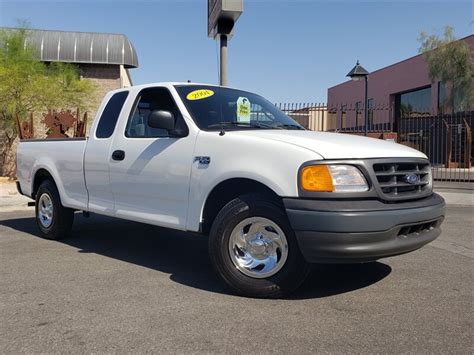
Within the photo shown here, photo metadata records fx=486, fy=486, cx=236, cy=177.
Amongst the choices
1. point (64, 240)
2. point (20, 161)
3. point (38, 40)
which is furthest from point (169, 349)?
point (38, 40)

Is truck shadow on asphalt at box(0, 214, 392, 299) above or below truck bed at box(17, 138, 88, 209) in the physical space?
below

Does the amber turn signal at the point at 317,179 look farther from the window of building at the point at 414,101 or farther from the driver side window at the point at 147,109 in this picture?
the window of building at the point at 414,101

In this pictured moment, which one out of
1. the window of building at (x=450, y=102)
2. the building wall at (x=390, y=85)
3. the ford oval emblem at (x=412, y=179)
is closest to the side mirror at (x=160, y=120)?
the ford oval emblem at (x=412, y=179)

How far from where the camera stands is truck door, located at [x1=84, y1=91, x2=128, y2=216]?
214 inches

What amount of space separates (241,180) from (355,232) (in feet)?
3.64

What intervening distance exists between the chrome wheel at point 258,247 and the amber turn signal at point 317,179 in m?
0.46

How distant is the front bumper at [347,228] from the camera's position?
3.60m

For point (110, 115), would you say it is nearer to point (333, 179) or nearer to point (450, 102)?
point (333, 179)

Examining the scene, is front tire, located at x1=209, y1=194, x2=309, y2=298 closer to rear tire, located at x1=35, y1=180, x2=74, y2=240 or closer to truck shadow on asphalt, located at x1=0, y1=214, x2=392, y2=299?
truck shadow on asphalt, located at x1=0, y1=214, x2=392, y2=299

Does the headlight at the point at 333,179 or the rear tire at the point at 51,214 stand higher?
the headlight at the point at 333,179

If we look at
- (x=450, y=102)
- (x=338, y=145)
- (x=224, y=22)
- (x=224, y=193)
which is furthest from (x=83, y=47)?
(x=450, y=102)

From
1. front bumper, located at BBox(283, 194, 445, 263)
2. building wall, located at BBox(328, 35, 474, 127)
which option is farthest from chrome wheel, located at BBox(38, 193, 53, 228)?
building wall, located at BBox(328, 35, 474, 127)

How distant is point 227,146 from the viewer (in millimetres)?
4234

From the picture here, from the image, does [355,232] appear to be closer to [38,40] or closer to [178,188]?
[178,188]
